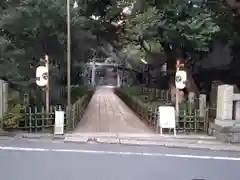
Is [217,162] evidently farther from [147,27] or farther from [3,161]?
[147,27]

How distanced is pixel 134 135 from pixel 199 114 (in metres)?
3.03

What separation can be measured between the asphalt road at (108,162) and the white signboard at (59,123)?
1.62m

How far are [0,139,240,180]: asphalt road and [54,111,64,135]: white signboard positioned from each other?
5.33 ft

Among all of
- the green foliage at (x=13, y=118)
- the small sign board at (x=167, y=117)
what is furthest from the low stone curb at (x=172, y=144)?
the green foliage at (x=13, y=118)

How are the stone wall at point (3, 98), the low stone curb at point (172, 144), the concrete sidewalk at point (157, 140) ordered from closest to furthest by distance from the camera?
the low stone curb at point (172, 144), the concrete sidewalk at point (157, 140), the stone wall at point (3, 98)

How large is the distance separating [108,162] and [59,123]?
16.6 ft

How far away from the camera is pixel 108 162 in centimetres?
894

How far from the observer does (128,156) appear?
32.1ft

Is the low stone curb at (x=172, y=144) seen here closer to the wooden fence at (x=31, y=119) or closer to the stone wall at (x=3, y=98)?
the wooden fence at (x=31, y=119)

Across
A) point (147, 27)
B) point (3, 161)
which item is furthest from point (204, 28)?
point (3, 161)

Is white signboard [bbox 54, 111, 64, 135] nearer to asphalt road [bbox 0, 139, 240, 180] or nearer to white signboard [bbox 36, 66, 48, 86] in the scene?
white signboard [bbox 36, 66, 48, 86]

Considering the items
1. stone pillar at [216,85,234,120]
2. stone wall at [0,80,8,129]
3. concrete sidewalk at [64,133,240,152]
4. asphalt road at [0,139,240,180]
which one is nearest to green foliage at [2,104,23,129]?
stone wall at [0,80,8,129]

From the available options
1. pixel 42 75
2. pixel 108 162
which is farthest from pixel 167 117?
pixel 108 162

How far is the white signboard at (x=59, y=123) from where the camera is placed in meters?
13.4
